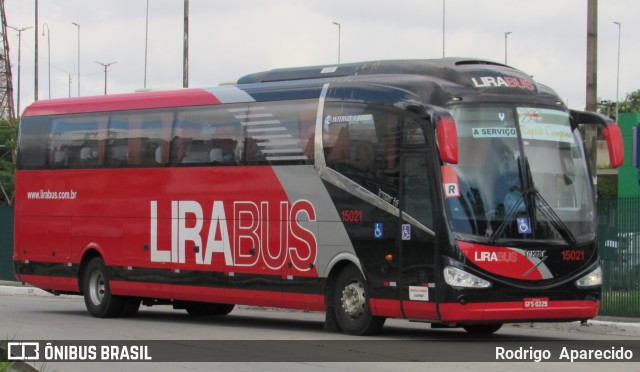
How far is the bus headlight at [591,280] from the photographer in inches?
641

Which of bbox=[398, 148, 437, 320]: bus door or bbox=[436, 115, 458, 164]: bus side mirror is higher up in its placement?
bbox=[436, 115, 458, 164]: bus side mirror

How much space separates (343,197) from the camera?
687 inches

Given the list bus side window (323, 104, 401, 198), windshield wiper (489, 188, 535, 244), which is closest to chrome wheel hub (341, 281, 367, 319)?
bus side window (323, 104, 401, 198)

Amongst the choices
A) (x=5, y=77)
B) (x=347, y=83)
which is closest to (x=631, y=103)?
(x=5, y=77)

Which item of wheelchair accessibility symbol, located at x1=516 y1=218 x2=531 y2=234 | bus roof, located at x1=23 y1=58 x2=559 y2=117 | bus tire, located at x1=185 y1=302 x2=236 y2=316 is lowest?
bus tire, located at x1=185 y1=302 x2=236 y2=316

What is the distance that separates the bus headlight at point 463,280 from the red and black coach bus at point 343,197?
0.03 m

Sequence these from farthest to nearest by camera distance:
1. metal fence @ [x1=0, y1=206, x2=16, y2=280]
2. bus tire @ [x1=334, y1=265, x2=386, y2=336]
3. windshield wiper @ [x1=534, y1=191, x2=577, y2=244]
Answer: metal fence @ [x1=0, y1=206, x2=16, y2=280], bus tire @ [x1=334, y1=265, x2=386, y2=336], windshield wiper @ [x1=534, y1=191, x2=577, y2=244]

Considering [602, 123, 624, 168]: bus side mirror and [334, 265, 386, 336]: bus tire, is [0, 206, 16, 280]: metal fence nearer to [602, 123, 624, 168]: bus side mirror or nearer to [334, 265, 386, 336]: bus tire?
[334, 265, 386, 336]: bus tire

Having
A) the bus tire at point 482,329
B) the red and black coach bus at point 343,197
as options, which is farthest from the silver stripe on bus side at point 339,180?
the bus tire at point 482,329

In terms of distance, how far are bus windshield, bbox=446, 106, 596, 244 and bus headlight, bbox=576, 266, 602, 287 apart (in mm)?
500

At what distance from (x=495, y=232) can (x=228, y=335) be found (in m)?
4.44

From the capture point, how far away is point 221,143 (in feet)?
64.5

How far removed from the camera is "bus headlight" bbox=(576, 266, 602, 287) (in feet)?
53.4

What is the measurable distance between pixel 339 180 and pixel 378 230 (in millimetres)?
1099
